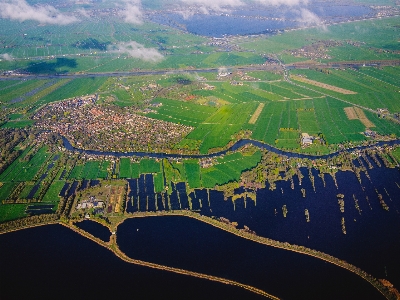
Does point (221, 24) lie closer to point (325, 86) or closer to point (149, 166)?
point (325, 86)

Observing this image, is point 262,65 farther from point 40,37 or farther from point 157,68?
point 40,37

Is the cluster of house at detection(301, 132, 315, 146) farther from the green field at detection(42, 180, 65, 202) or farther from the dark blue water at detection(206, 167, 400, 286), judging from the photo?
the green field at detection(42, 180, 65, 202)

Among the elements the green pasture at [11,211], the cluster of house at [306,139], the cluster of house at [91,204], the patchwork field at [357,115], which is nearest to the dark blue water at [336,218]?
the cluster of house at [306,139]

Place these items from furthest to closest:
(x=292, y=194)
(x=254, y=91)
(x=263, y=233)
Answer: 1. (x=254, y=91)
2. (x=292, y=194)
3. (x=263, y=233)

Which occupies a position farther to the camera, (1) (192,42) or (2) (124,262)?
(1) (192,42)

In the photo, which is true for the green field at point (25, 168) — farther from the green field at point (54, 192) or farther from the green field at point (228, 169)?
the green field at point (228, 169)

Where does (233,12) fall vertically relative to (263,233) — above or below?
above

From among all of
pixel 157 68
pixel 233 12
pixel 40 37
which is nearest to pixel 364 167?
pixel 157 68
